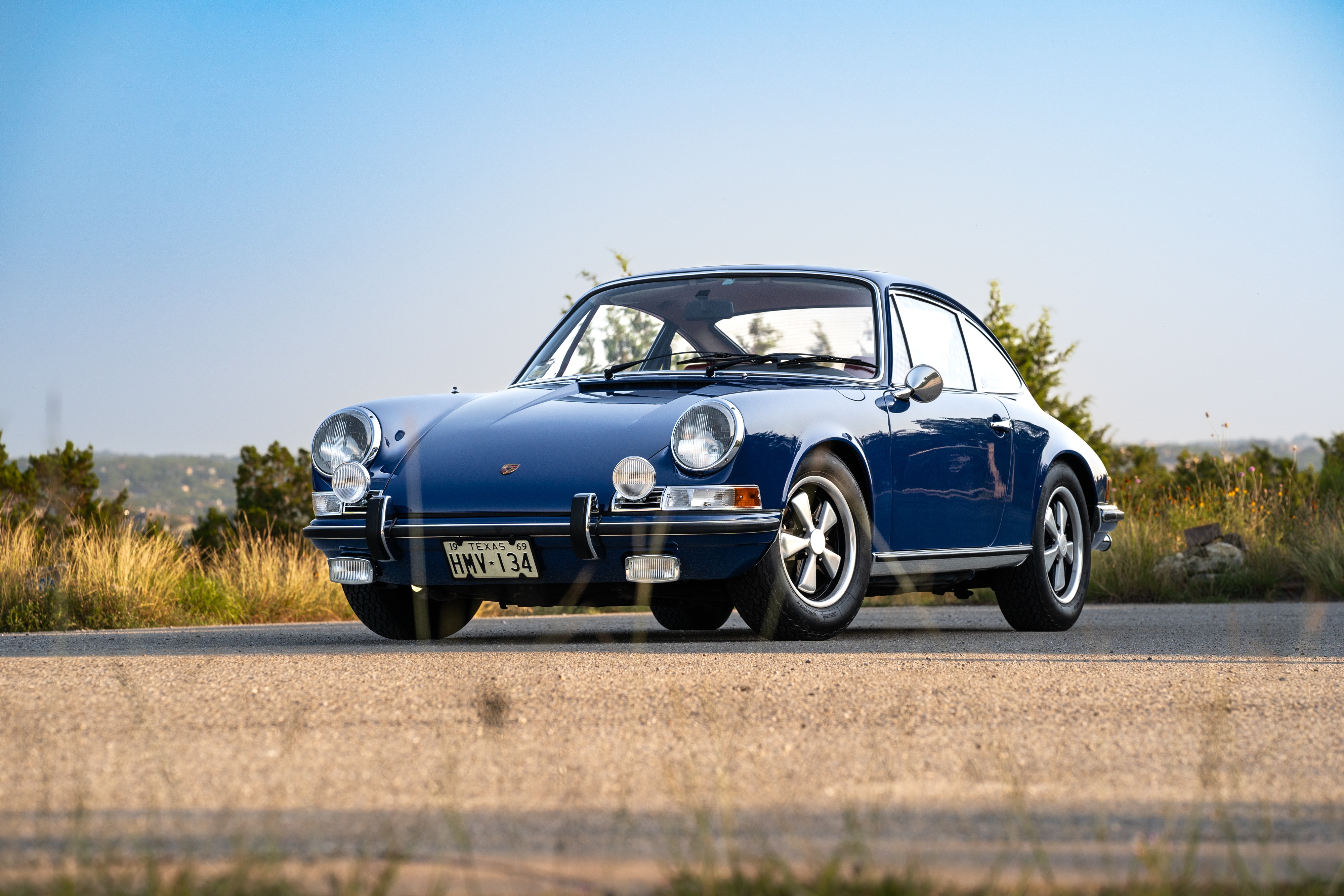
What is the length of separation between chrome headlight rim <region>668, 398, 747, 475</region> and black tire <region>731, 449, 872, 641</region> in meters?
0.29

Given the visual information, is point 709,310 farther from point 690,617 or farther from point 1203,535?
point 1203,535

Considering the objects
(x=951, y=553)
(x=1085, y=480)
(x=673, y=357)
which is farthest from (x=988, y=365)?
(x=673, y=357)

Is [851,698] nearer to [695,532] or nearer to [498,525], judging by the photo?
[695,532]

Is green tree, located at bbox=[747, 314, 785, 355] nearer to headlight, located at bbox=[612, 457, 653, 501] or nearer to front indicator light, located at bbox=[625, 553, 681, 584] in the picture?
headlight, located at bbox=[612, 457, 653, 501]

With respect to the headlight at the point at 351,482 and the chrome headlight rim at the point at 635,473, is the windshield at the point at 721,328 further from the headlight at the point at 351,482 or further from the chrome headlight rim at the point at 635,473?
the headlight at the point at 351,482

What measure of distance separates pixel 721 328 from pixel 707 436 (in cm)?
159

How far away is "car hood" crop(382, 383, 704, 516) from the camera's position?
5.88m

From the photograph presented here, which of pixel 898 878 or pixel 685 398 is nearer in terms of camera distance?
pixel 898 878

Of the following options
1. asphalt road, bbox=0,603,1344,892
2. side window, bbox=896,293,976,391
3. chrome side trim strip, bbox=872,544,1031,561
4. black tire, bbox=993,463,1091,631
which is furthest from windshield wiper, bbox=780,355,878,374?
asphalt road, bbox=0,603,1344,892

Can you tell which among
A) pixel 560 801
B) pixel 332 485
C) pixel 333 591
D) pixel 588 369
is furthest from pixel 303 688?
pixel 333 591

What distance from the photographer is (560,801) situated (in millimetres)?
2840

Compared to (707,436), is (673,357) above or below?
above

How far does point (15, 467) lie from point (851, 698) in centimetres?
2514

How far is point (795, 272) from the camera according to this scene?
23.8ft
